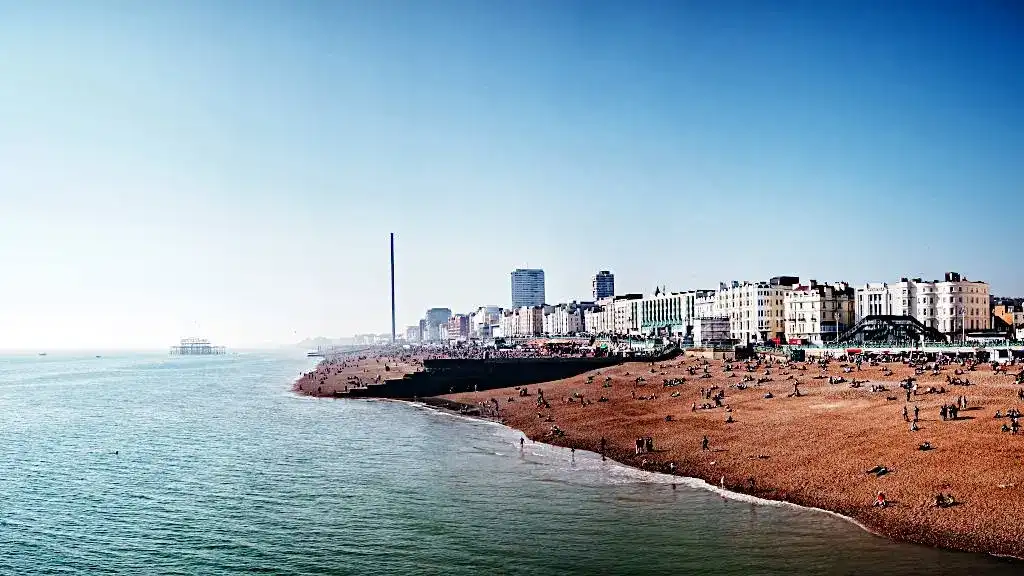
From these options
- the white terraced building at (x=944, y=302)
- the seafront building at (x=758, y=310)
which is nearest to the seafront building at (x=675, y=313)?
the seafront building at (x=758, y=310)

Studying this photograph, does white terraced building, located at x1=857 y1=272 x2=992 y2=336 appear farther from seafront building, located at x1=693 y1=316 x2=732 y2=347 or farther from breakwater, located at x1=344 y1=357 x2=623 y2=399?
breakwater, located at x1=344 y1=357 x2=623 y2=399

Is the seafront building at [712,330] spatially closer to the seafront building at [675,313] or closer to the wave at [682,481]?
the seafront building at [675,313]

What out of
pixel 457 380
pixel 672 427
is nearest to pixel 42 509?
pixel 672 427

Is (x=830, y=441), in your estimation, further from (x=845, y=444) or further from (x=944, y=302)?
(x=944, y=302)

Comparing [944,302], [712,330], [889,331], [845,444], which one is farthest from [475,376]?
[944,302]

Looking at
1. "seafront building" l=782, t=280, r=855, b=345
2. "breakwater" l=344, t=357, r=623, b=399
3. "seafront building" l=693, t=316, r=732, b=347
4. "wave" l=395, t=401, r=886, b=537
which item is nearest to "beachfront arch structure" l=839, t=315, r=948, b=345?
"seafront building" l=782, t=280, r=855, b=345
